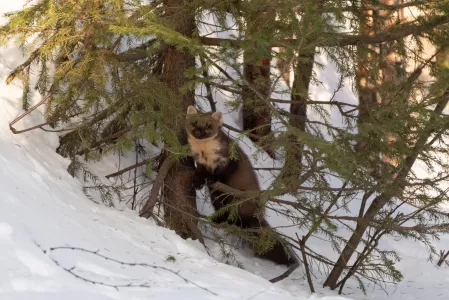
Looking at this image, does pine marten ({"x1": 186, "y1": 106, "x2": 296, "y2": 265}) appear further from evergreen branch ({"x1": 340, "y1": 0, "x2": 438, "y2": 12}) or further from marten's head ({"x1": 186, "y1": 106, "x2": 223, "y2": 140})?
evergreen branch ({"x1": 340, "y1": 0, "x2": 438, "y2": 12})

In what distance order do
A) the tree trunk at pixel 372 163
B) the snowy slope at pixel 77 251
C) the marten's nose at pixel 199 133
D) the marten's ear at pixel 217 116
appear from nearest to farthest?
the snowy slope at pixel 77 251
the tree trunk at pixel 372 163
the marten's nose at pixel 199 133
the marten's ear at pixel 217 116

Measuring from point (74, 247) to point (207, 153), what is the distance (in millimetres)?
3556

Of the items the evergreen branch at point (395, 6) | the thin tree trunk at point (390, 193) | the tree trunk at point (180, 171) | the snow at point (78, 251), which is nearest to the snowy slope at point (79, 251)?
the snow at point (78, 251)

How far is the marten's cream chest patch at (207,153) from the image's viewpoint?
752 centimetres

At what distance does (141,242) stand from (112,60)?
1.74 metres

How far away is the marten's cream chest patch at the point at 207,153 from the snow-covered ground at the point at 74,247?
171 cm

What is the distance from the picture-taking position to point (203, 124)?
7262 millimetres

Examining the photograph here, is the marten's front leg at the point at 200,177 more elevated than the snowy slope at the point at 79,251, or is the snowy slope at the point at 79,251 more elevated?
the marten's front leg at the point at 200,177

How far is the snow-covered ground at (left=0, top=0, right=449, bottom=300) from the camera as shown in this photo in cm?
363

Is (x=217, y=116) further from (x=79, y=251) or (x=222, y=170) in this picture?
(x=79, y=251)

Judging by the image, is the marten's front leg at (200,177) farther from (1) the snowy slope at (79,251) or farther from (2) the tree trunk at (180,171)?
(1) the snowy slope at (79,251)

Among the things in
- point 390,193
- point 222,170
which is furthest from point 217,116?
point 390,193

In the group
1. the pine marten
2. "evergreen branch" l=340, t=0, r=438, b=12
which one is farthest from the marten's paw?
"evergreen branch" l=340, t=0, r=438, b=12

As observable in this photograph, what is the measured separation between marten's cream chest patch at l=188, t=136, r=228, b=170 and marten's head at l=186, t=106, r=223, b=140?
4.0 inches
